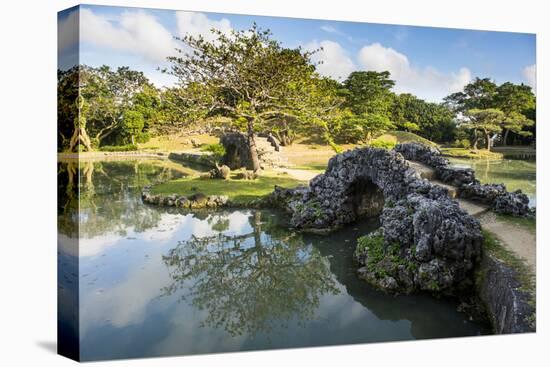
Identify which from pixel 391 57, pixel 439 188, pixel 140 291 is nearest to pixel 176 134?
pixel 140 291

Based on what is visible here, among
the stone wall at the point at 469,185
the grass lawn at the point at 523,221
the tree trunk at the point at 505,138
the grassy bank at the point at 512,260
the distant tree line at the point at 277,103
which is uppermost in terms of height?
the distant tree line at the point at 277,103

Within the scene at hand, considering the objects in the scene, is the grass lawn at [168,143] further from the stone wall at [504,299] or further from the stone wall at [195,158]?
the stone wall at [504,299]

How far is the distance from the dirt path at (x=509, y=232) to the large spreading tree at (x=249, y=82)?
2.98 meters

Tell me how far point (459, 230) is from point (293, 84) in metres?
4.45

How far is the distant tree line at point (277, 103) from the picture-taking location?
826cm

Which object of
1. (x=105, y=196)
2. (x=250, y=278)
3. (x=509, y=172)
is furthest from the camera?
(x=509, y=172)

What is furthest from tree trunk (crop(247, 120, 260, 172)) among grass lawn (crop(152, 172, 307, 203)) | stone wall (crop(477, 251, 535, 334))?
stone wall (crop(477, 251, 535, 334))

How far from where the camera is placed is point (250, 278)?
340 inches

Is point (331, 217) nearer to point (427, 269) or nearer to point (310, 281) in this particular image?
point (310, 281)

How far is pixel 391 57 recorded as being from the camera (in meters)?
9.04

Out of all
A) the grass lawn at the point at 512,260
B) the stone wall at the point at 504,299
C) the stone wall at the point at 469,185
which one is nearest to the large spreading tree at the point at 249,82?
the stone wall at the point at 469,185

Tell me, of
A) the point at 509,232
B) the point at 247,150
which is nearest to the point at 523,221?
the point at 509,232

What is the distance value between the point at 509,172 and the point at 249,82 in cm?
556

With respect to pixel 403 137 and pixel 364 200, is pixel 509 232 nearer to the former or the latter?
pixel 403 137
